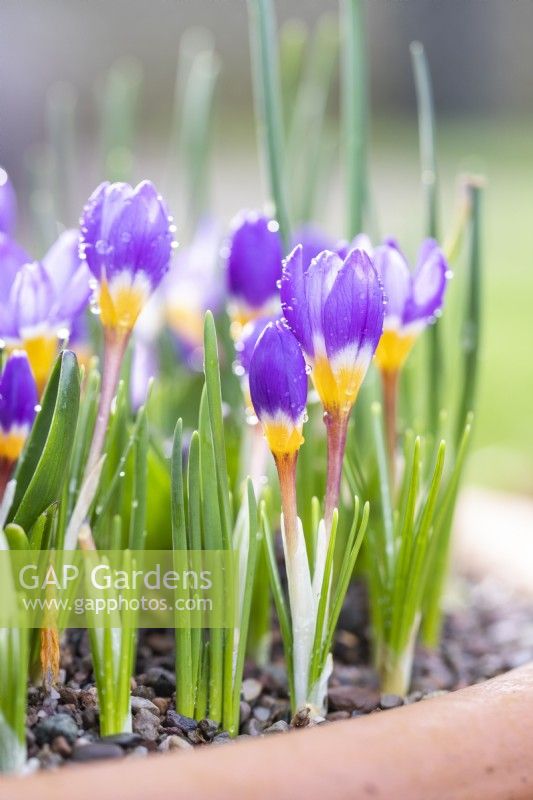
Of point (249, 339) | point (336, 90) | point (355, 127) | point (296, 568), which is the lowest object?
point (296, 568)

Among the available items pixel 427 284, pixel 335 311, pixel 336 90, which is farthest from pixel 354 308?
pixel 336 90

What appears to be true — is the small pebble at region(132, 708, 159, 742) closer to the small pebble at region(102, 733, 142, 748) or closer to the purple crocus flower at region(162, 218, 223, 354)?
the small pebble at region(102, 733, 142, 748)

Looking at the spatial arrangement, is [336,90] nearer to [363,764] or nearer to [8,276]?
[8,276]

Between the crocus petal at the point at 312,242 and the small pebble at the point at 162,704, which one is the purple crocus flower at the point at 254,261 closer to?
the crocus petal at the point at 312,242

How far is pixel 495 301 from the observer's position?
8.54 feet

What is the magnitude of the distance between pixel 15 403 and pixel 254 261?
0.67 feet

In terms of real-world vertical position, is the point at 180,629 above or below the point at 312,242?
below

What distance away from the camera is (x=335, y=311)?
50 cm

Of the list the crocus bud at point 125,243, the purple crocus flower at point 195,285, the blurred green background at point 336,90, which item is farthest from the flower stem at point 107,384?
the blurred green background at point 336,90

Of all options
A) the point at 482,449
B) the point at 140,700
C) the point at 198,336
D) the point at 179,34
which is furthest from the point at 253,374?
the point at 179,34

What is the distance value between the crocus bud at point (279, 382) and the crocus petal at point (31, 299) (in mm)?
146

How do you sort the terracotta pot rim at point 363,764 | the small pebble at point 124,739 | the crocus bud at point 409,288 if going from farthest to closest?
the crocus bud at point 409,288 → the small pebble at point 124,739 → the terracotta pot rim at point 363,764

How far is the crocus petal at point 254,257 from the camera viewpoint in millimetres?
650

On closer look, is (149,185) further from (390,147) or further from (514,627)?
(390,147)
